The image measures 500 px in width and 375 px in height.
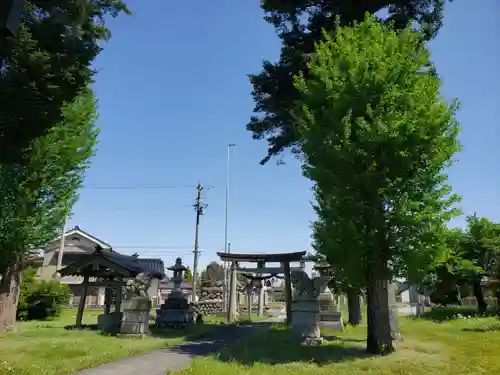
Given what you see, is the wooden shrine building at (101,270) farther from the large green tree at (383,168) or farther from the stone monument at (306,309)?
the large green tree at (383,168)

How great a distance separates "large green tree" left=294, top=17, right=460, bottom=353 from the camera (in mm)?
10016

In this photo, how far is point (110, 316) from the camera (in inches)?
689

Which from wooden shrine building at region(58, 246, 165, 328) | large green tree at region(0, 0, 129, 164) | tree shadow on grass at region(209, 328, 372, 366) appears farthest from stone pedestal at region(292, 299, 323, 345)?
large green tree at region(0, 0, 129, 164)

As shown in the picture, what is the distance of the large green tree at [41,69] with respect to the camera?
829 centimetres

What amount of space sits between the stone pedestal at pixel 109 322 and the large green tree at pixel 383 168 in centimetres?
1175

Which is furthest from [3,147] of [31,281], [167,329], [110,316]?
[31,281]

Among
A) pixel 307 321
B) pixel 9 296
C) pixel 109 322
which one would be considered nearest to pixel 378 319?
pixel 307 321

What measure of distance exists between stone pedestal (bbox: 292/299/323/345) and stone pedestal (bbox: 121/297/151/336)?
6390 millimetres

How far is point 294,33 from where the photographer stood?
56.7 feet

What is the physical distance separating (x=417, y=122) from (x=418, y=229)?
2.94 m

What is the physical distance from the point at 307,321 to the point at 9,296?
12.2 m

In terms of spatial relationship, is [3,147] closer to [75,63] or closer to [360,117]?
[75,63]

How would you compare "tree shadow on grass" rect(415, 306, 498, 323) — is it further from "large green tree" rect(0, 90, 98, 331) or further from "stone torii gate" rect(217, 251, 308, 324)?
"large green tree" rect(0, 90, 98, 331)

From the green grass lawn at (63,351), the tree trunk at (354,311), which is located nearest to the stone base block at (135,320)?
the green grass lawn at (63,351)
